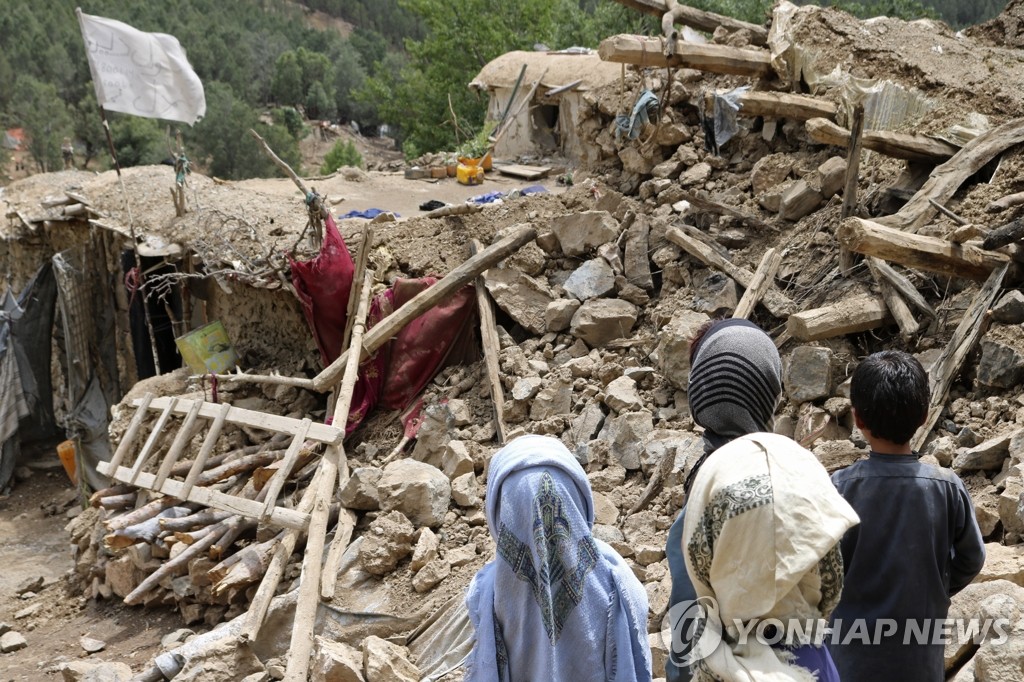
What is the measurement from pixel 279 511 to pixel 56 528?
5649mm

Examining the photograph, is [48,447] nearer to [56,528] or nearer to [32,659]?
[56,528]

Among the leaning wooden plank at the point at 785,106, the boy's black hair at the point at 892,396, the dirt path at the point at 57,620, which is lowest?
the dirt path at the point at 57,620

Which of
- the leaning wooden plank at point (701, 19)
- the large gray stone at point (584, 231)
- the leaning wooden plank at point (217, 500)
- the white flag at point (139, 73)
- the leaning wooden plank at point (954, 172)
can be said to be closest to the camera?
the leaning wooden plank at point (954, 172)

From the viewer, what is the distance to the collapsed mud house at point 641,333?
15.2ft

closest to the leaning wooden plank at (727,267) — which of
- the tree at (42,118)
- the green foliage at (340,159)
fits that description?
the green foliage at (340,159)

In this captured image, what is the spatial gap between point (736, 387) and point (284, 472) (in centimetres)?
465

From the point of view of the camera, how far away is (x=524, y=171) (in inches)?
574

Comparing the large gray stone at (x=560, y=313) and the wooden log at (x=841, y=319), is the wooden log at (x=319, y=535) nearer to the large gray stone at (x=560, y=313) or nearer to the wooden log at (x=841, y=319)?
the large gray stone at (x=560, y=313)

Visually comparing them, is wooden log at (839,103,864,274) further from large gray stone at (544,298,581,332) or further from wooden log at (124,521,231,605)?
wooden log at (124,521,231,605)

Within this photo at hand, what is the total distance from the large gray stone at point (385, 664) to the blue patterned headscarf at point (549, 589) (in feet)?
6.61

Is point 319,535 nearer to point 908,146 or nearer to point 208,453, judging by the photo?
point 208,453

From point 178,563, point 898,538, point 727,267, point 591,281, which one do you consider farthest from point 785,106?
point 178,563

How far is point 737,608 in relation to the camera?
5.70 feet

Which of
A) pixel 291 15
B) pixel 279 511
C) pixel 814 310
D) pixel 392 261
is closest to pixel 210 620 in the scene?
pixel 279 511
